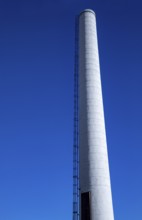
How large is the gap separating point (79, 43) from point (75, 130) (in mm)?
13112

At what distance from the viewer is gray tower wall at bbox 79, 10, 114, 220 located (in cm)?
2933

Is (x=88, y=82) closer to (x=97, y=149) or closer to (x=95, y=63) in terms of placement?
(x=95, y=63)

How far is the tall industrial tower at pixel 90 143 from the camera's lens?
2923 cm

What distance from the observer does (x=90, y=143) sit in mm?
32469

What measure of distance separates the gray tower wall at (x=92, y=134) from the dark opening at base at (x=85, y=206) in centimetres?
33

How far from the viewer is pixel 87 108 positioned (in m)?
35.0

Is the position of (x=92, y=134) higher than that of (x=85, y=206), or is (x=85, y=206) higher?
(x=92, y=134)

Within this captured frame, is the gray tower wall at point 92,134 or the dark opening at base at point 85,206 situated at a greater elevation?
the gray tower wall at point 92,134

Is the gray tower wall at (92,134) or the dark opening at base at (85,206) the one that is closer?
the dark opening at base at (85,206)

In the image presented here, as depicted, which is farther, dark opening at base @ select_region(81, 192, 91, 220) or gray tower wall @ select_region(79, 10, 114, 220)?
gray tower wall @ select_region(79, 10, 114, 220)

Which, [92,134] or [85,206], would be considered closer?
[85,206]

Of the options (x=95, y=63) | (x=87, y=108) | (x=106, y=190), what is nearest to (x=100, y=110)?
(x=87, y=108)

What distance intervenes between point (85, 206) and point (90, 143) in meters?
6.77

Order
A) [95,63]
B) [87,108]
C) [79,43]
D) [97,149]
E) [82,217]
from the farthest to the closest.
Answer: [79,43] < [95,63] < [87,108] < [97,149] < [82,217]
